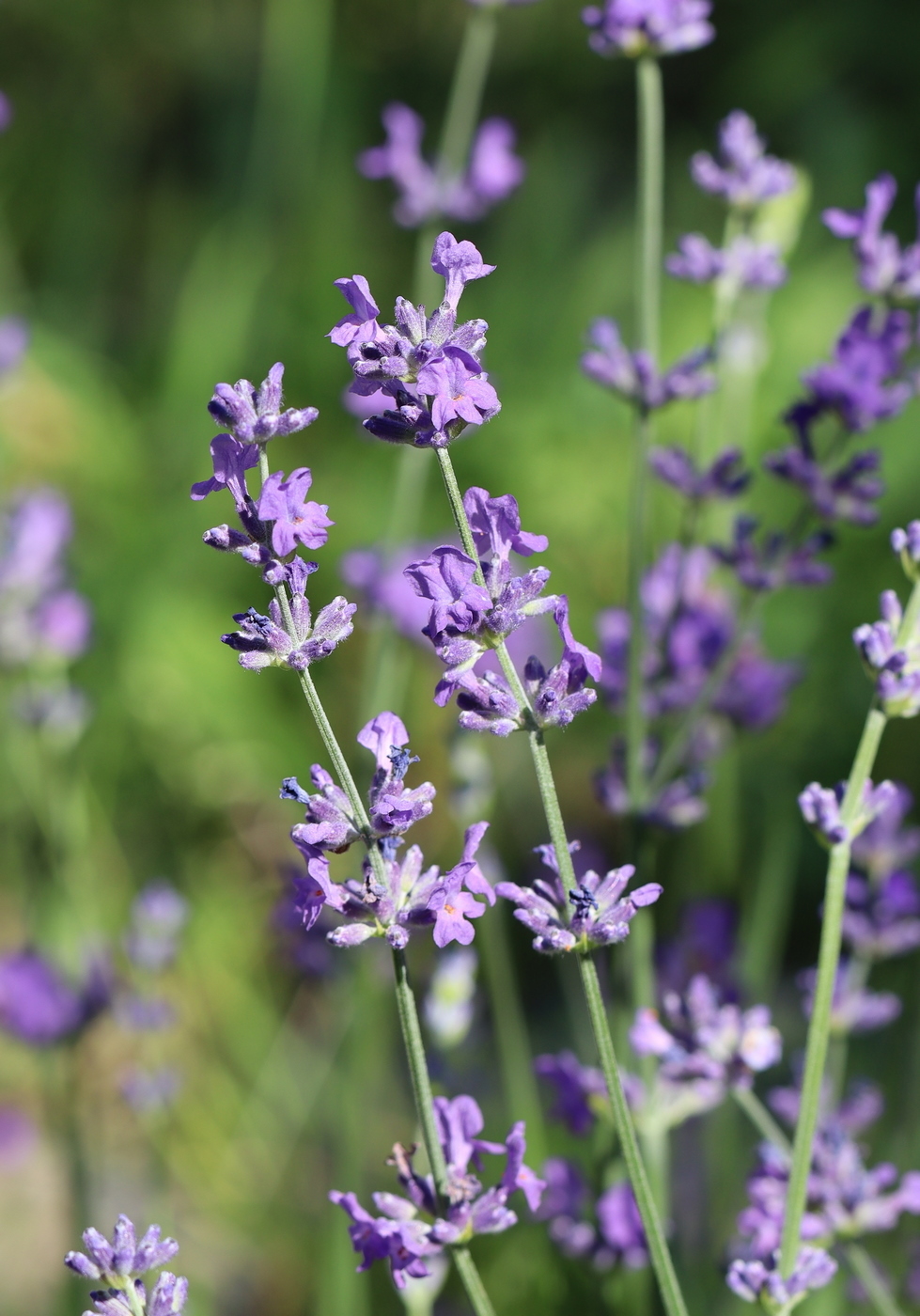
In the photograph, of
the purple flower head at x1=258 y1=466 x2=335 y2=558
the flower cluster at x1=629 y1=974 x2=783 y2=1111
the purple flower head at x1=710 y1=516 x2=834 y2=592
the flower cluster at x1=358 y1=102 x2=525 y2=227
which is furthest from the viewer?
the flower cluster at x1=358 y1=102 x2=525 y2=227

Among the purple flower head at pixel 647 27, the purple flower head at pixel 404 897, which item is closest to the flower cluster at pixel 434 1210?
the purple flower head at pixel 404 897

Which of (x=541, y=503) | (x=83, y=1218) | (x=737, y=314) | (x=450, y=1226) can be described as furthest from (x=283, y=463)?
(x=450, y=1226)

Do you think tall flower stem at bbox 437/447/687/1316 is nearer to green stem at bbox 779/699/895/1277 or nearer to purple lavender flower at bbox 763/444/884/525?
green stem at bbox 779/699/895/1277

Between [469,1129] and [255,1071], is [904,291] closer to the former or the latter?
[469,1129]

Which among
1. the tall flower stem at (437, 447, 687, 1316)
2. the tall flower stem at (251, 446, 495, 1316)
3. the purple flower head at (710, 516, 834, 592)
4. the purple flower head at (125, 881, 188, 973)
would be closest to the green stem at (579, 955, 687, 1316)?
the tall flower stem at (437, 447, 687, 1316)

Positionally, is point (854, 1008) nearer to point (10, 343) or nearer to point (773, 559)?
point (773, 559)

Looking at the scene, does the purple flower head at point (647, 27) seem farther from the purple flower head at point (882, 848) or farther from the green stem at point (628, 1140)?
the green stem at point (628, 1140)

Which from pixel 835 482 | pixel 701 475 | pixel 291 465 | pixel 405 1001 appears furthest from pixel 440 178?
pixel 291 465
